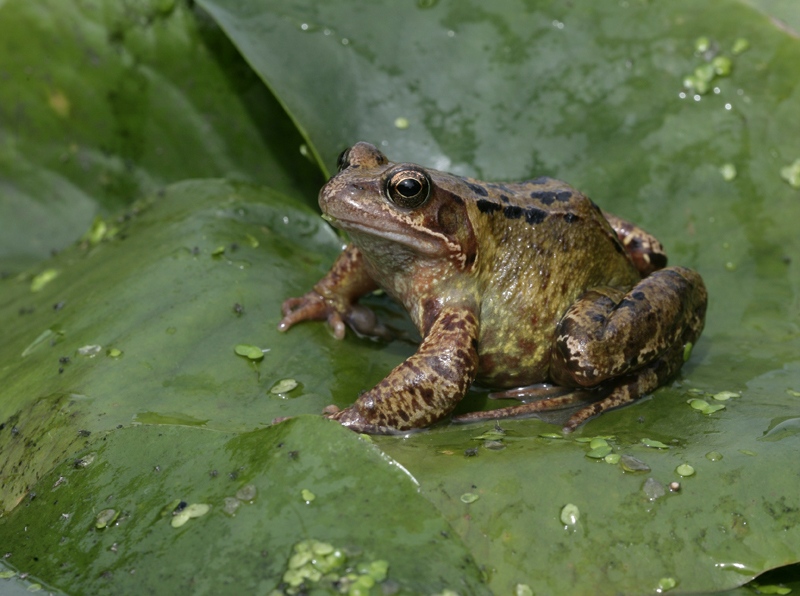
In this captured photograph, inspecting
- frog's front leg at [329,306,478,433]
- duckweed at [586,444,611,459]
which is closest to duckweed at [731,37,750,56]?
frog's front leg at [329,306,478,433]

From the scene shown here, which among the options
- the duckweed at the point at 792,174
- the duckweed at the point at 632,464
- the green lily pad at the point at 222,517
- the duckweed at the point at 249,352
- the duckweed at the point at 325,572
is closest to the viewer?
the duckweed at the point at 325,572

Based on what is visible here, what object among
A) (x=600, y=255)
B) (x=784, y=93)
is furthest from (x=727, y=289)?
(x=784, y=93)

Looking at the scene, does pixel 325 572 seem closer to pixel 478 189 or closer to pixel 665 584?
pixel 665 584

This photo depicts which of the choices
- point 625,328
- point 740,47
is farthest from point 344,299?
point 740,47

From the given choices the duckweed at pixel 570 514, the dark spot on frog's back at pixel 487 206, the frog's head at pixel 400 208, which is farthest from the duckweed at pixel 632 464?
the dark spot on frog's back at pixel 487 206

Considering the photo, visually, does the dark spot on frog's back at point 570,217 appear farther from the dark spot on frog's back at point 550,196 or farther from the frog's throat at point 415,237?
the frog's throat at point 415,237

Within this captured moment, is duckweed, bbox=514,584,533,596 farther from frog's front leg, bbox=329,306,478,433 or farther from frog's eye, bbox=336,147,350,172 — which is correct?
frog's eye, bbox=336,147,350,172

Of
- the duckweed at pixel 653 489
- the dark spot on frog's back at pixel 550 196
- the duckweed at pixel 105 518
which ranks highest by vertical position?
the dark spot on frog's back at pixel 550 196

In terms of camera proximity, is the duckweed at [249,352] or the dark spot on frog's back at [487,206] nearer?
the duckweed at [249,352]
